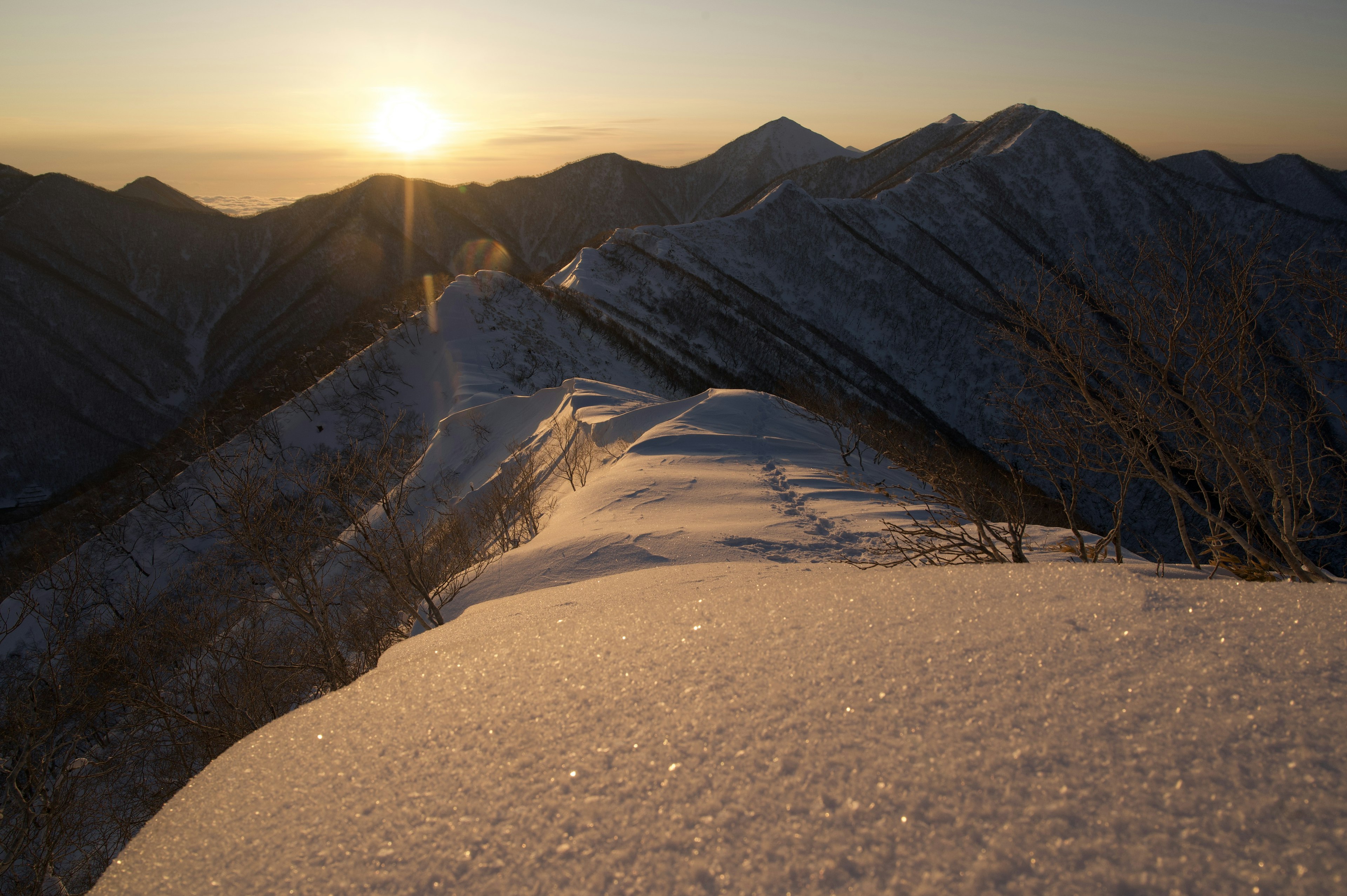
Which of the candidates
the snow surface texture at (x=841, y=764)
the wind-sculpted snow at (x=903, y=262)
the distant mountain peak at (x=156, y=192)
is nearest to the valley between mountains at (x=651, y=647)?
the snow surface texture at (x=841, y=764)

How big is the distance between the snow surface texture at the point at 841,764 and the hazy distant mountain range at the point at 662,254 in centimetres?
2583

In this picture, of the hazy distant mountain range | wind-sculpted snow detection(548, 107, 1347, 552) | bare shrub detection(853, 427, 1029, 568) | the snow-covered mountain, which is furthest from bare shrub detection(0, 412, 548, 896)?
the snow-covered mountain

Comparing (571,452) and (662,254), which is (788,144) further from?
(571,452)

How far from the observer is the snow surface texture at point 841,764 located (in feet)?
5.37

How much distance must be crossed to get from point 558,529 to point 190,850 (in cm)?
652

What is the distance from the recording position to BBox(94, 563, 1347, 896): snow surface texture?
64.4 inches

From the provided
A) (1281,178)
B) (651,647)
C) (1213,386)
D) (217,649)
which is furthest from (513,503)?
(1281,178)

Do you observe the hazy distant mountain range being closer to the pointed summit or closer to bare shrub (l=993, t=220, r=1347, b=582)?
the pointed summit

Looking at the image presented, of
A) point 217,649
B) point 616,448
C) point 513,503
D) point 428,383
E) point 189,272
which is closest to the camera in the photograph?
point 217,649

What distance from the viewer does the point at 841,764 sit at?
202 cm

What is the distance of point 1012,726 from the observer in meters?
2.08

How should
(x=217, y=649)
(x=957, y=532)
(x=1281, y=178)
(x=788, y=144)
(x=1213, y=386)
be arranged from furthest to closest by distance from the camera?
1. (x=788, y=144)
2. (x=1281, y=178)
3. (x=217, y=649)
4. (x=957, y=532)
5. (x=1213, y=386)

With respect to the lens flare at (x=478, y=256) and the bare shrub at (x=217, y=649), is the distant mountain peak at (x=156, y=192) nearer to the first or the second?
the lens flare at (x=478, y=256)

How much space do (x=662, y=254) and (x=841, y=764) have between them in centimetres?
4389
